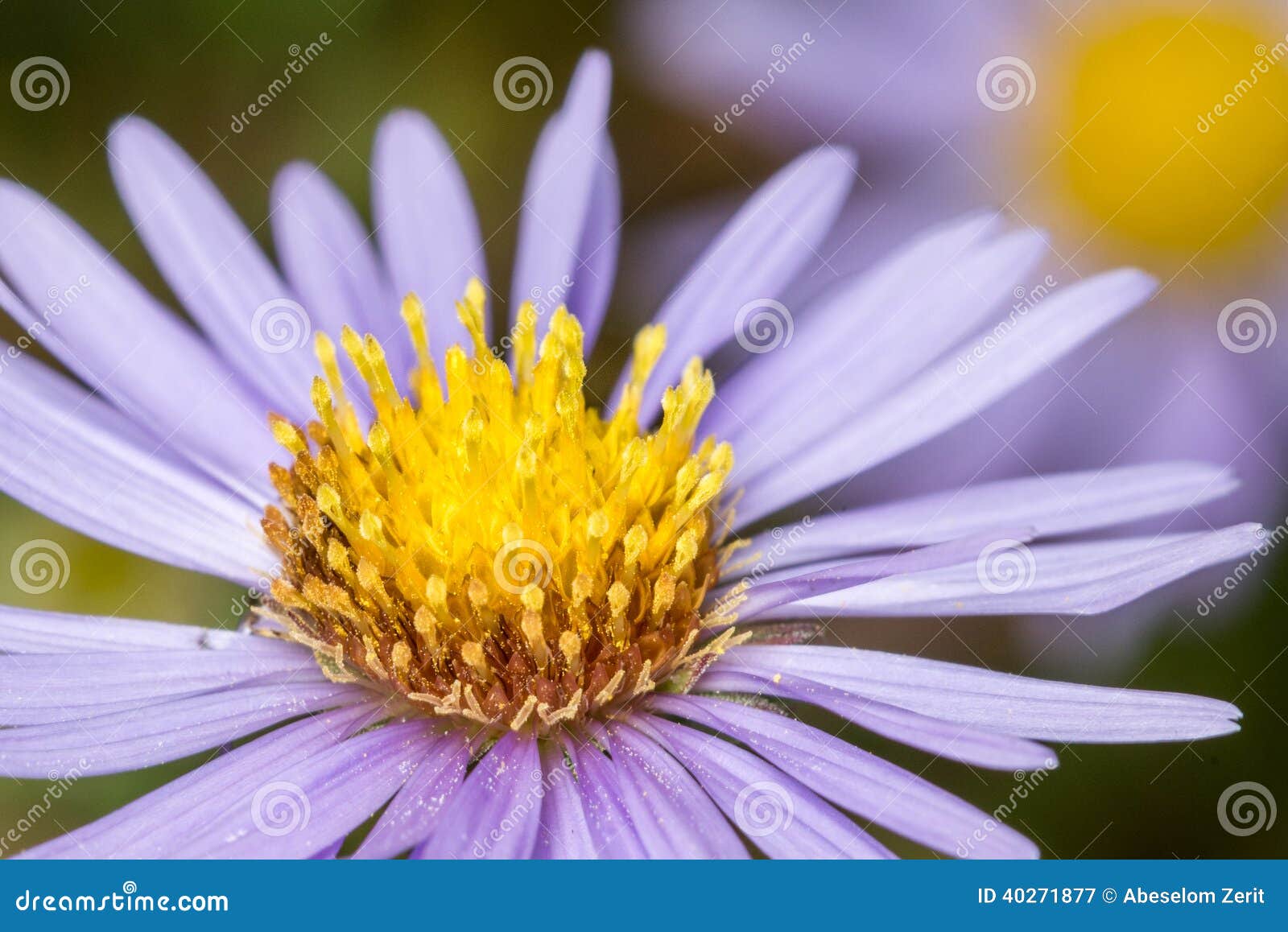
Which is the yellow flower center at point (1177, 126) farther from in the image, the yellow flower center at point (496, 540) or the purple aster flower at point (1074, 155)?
the yellow flower center at point (496, 540)

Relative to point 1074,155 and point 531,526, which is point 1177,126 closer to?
point 1074,155

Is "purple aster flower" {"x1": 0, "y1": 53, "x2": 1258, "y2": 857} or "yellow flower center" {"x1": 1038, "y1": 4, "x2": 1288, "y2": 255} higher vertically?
"yellow flower center" {"x1": 1038, "y1": 4, "x2": 1288, "y2": 255}

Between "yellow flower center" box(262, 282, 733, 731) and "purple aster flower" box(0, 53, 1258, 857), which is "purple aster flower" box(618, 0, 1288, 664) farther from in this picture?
"yellow flower center" box(262, 282, 733, 731)

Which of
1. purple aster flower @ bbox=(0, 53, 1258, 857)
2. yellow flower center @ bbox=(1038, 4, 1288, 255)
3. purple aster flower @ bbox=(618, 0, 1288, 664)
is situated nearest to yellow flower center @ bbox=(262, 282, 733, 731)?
purple aster flower @ bbox=(0, 53, 1258, 857)

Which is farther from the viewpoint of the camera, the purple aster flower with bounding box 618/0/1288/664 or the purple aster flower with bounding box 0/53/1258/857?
→ the purple aster flower with bounding box 618/0/1288/664
